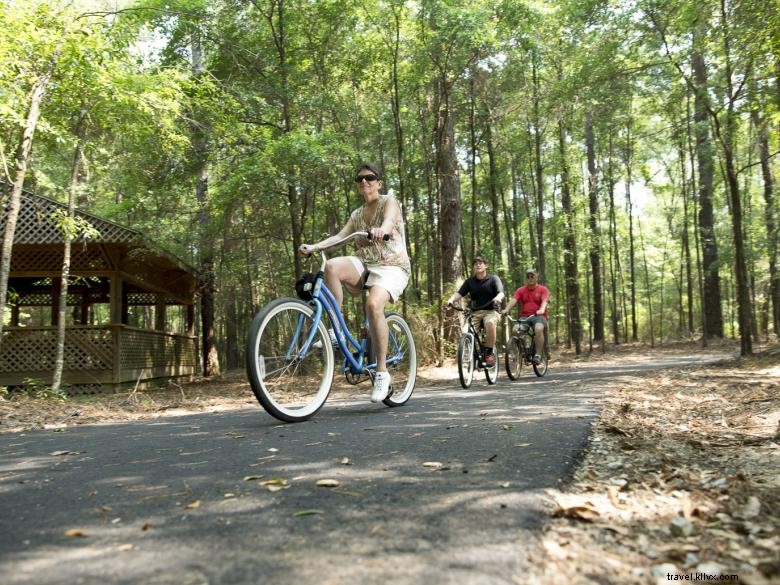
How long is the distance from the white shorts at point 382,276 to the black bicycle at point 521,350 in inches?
206

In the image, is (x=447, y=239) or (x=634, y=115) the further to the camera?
(x=634, y=115)

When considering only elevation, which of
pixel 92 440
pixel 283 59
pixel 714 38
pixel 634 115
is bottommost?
pixel 92 440

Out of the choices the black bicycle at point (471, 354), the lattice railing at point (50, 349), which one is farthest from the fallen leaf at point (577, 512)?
the lattice railing at point (50, 349)

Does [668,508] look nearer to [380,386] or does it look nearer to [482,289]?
[380,386]

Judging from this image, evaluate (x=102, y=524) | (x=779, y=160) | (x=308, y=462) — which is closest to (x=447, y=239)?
(x=308, y=462)

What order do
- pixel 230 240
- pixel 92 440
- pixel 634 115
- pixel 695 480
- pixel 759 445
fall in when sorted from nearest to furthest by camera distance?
pixel 695 480 < pixel 759 445 < pixel 92 440 < pixel 230 240 < pixel 634 115

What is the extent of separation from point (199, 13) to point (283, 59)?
2.14 m

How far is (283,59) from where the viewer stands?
1348cm

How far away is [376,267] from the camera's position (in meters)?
4.70

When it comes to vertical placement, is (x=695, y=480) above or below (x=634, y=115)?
below

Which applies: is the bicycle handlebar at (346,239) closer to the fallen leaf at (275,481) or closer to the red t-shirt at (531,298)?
the fallen leaf at (275,481)

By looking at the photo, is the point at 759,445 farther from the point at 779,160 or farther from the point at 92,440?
the point at 779,160

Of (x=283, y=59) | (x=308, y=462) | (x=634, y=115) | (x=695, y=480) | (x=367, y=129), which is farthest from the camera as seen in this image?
(x=634, y=115)

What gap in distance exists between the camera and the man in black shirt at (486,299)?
854 centimetres
